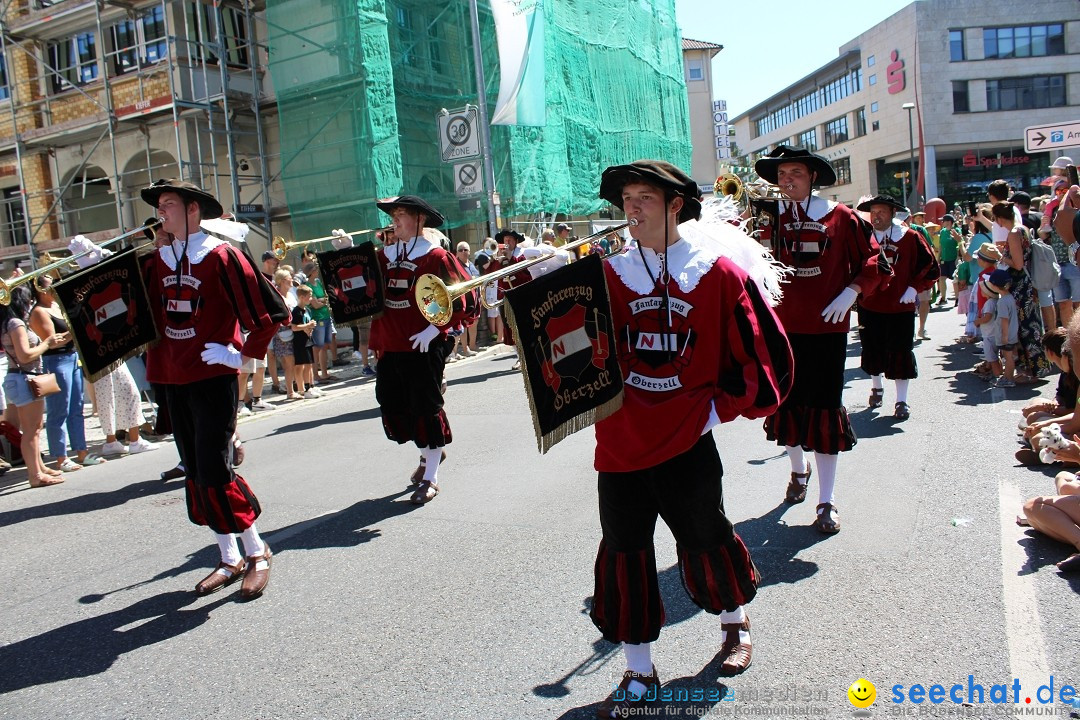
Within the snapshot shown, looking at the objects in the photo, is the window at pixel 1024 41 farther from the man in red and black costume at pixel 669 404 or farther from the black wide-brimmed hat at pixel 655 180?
the man in red and black costume at pixel 669 404

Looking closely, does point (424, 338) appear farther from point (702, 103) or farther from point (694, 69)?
point (694, 69)

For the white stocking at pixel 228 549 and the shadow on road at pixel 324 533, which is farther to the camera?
the shadow on road at pixel 324 533

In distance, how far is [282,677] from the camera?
358 centimetres

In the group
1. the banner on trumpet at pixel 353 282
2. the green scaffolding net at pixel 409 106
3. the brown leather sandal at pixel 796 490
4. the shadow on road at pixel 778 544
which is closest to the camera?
the shadow on road at pixel 778 544

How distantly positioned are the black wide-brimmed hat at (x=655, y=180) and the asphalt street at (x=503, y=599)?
1.88 metres

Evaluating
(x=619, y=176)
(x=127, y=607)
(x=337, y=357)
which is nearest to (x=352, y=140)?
(x=337, y=357)

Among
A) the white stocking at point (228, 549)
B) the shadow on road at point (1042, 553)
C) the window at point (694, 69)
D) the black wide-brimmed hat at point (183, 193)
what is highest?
the window at point (694, 69)

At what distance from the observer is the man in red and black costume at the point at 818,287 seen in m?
4.96

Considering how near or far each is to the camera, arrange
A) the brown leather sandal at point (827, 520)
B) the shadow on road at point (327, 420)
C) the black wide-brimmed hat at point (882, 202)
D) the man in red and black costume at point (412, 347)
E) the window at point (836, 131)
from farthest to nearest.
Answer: the window at point (836, 131) → the shadow on road at point (327, 420) → the black wide-brimmed hat at point (882, 202) → the man in red and black costume at point (412, 347) → the brown leather sandal at point (827, 520)

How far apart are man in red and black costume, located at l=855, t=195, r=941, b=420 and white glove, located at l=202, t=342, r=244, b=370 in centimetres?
577

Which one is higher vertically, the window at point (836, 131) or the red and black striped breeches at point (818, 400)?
the window at point (836, 131)

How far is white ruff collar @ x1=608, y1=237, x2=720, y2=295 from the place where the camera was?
3.16 m

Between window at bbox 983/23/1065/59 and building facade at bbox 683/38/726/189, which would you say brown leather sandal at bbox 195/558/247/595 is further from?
window at bbox 983/23/1065/59

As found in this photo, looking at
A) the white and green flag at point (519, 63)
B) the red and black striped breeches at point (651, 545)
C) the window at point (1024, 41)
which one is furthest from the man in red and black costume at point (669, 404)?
the window at point (1024, 41)
